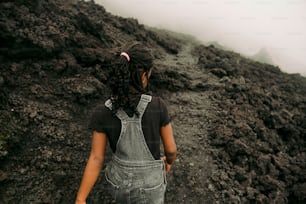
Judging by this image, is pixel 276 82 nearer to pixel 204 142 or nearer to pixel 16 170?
pixel 204 142

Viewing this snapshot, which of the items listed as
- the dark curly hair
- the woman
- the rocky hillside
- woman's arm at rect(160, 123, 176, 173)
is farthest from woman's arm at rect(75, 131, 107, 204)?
the rocky hillside

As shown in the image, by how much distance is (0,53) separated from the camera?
3.92 metres

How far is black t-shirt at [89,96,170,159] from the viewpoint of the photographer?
190 centimetres

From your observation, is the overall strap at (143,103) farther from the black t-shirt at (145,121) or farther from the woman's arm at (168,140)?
the woman's arm at (168,140)

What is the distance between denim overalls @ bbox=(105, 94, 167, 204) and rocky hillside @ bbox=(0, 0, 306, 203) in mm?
1352

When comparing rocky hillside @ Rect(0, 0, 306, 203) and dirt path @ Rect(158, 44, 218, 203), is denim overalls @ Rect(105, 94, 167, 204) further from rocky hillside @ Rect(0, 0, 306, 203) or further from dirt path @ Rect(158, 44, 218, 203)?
dirt path @ Rect(158, 44, 218, 203)

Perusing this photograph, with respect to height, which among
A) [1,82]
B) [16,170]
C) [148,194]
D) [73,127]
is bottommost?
[16,170]

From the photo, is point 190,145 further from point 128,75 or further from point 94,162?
point 128,75

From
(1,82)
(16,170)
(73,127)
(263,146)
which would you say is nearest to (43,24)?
(1,82)

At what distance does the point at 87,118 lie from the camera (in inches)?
156

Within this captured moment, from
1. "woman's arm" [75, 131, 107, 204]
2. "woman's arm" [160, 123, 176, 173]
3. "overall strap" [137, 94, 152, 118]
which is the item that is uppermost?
"overall strap" [137, 94, 152, 118]

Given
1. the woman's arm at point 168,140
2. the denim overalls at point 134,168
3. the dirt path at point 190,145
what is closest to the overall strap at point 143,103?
the denim overalls at point 134,168

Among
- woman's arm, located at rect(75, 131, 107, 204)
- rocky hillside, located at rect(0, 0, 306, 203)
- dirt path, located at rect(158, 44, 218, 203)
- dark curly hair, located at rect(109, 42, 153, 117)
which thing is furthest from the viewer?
→ dirt path, located at rect(158, 44, 218, 203)

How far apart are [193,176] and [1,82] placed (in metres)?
2.40
